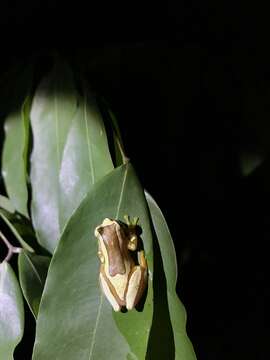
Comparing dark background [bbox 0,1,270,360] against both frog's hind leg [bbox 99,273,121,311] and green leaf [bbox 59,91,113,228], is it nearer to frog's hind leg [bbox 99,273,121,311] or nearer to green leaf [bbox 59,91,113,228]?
green leaf [bbox 59,91,113,228]

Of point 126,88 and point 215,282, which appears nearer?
point 126,88

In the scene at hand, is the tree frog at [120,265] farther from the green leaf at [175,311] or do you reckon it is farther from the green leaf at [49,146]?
the green leaf at [49,146]

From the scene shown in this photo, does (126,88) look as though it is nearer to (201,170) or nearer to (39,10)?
(201,170)

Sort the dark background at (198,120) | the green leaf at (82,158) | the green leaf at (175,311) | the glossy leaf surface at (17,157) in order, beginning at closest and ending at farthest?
the green leaf at (175,311), the green leaf at (82,158), the glossy leaf surface at (17,157), the dark background at (198,120)

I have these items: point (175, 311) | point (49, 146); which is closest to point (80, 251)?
point (175, 311)

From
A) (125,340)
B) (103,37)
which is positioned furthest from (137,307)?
(103,37)

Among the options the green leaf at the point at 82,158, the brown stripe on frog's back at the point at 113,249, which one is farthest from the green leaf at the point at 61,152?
the brown stripe on frog's back at the point at 113,249

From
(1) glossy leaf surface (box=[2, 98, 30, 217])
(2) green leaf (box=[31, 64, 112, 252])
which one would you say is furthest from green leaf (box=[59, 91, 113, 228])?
(1) glossy leaf surface (box=[2, 98, 30, 217])
